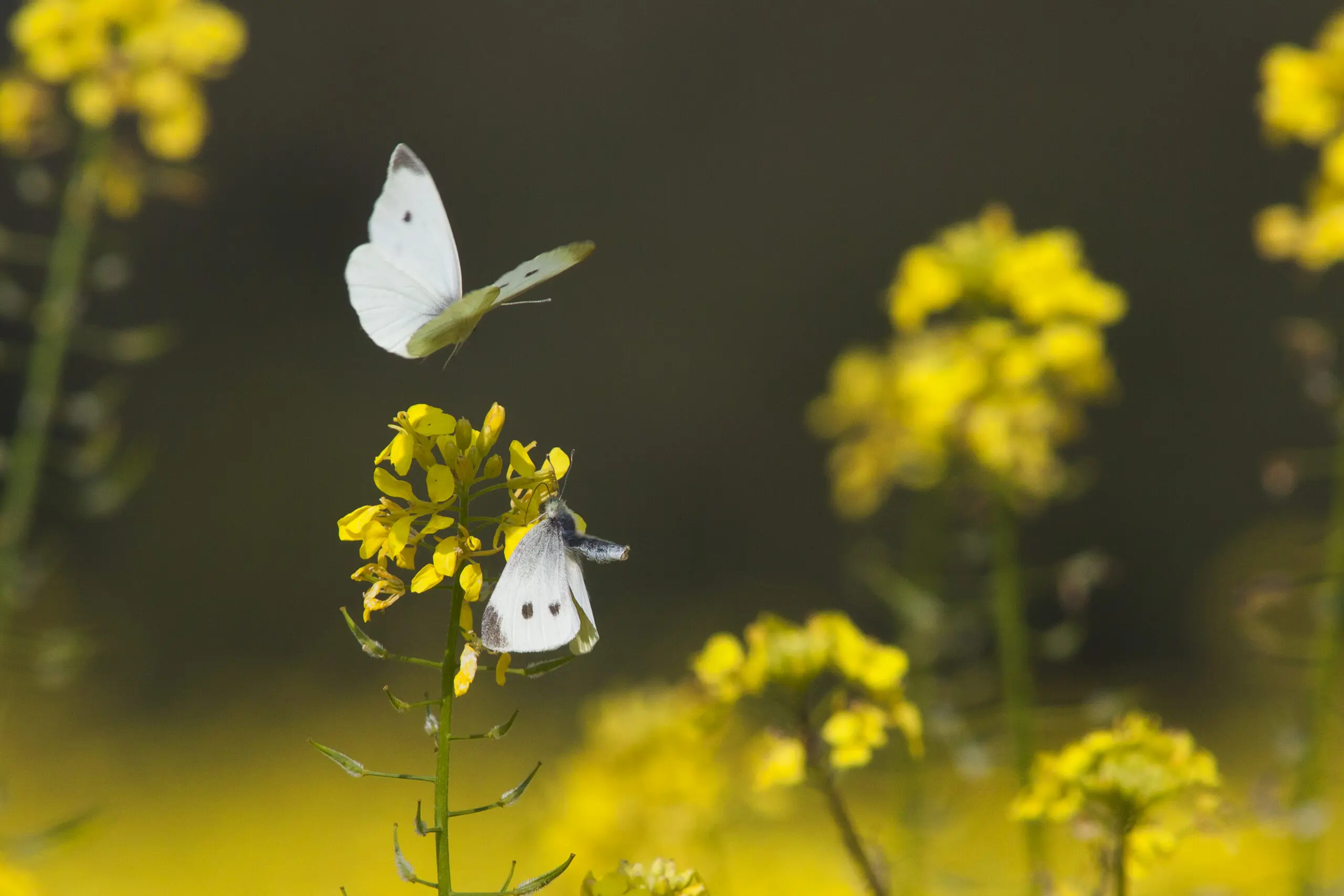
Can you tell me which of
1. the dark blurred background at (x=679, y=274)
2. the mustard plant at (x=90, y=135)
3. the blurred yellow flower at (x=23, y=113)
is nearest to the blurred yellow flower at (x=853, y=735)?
the mustard plant at (x=90, y=135)

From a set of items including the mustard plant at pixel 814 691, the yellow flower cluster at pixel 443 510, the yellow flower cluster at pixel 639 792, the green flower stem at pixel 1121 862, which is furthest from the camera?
the yellow flower cluster at pixel 639 792

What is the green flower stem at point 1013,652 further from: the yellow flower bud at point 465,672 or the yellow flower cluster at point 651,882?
the yellow flower bud at point 465,672

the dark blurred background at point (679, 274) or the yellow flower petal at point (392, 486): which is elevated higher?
the dark blurred background at point (679, 274)

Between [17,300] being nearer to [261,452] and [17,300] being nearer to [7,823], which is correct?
[7,823]

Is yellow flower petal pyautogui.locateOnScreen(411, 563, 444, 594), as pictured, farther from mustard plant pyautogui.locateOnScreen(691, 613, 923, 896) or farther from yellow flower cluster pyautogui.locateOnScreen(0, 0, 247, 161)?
yellow flower cluster pyautogui.locateOnScreen(0, 0, 247, 161)

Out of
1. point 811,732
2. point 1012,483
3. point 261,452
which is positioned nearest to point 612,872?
point 811,732

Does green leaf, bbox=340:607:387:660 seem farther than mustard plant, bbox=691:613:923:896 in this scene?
No

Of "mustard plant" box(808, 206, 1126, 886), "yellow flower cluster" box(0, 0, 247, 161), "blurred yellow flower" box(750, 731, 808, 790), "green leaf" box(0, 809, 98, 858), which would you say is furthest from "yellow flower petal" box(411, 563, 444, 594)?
"yellow flower cluster" box(0, 0, 247, 161)
